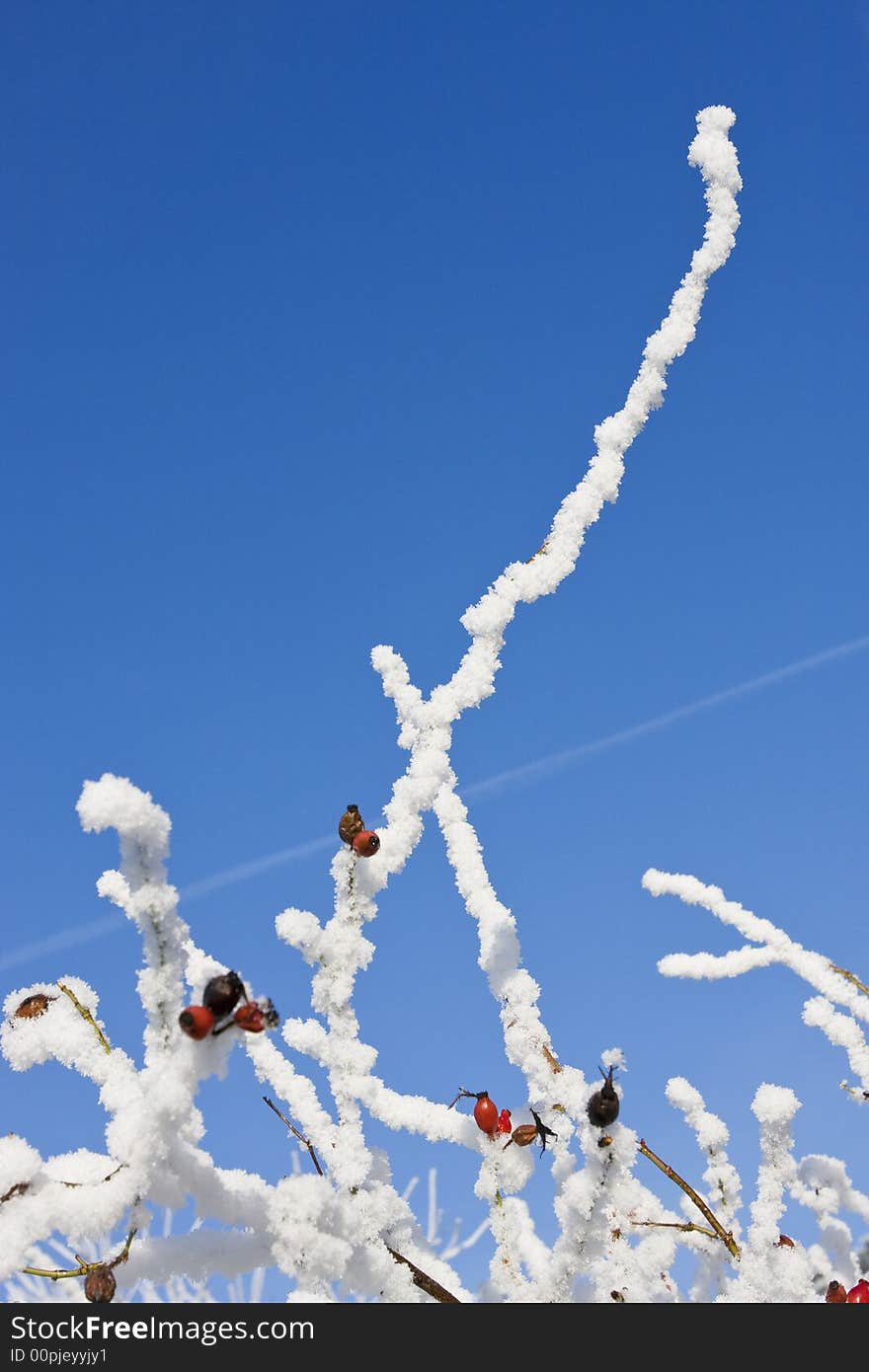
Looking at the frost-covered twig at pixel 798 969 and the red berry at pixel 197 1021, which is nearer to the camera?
the red berry at pixel 197 1021

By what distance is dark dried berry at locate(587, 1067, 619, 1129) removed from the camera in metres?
2.39

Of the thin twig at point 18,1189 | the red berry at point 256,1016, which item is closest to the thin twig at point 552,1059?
the red berry at point 256,1016

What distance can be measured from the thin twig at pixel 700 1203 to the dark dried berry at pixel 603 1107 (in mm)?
2120

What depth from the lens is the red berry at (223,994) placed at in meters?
2.19

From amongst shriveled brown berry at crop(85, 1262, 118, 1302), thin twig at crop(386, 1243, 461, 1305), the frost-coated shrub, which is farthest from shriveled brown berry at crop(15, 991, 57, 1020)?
thin twig at crop(386, 1243, 461, 1305)

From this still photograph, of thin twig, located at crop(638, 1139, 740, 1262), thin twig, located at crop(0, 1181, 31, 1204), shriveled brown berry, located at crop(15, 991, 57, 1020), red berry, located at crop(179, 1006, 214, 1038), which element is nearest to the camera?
red berry, located at crop(179, 1006, 214, 1038)

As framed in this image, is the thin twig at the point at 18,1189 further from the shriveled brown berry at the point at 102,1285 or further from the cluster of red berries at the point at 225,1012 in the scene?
the cluster of red berries at the point at 225,1012

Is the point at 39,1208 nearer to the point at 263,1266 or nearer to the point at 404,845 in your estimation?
the point at 263,1266

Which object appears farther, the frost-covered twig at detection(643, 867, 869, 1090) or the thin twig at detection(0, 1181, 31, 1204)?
the frost-covered twig at detection(643, 867, 869, 1090)

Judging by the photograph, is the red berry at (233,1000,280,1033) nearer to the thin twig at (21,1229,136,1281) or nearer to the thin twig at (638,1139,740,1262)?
the thin twig at (21,1229,136,1281)

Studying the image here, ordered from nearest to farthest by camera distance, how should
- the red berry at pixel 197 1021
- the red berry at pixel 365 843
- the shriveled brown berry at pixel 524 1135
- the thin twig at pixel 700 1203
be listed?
the red berry at pixel 197 1021 < the red berry at pixel 365 843 < the shriveled brown berry at pixel 524 1135 < the thin twig at pixel 700 1203

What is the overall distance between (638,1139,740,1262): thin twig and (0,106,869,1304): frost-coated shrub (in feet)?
0.07
